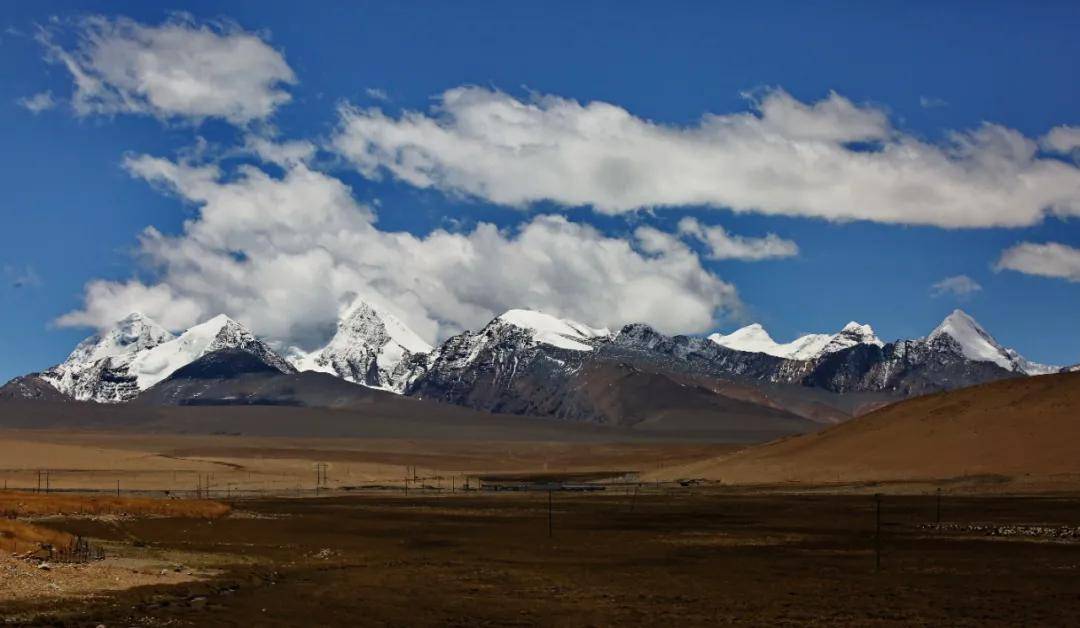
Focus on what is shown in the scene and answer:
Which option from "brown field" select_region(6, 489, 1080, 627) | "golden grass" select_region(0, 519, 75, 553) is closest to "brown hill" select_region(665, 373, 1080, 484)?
"brown field" select_region(6, 489, 1080, 627)

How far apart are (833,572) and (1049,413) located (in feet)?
299

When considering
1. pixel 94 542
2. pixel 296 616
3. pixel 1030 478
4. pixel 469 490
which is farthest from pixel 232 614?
pixel 469 490

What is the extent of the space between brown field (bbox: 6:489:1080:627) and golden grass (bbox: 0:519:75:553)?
5125 millimetres

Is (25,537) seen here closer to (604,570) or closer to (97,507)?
(604,570)

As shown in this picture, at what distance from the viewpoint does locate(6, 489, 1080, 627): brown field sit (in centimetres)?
3428

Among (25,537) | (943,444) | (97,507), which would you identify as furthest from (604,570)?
(943,444)

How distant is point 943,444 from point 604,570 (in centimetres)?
8880

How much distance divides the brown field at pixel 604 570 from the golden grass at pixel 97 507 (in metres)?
3.18

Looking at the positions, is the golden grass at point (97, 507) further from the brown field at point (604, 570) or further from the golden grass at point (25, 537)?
the golden grass at point (25, 537)

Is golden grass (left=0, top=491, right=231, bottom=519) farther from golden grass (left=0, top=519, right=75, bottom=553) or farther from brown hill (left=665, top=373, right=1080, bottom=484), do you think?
brown hill (left=665, top=373, right=1080, bottom=484)

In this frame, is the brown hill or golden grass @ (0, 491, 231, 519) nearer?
golden grass @ (0, 491, 231, 519)

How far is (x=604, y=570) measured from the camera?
154ft

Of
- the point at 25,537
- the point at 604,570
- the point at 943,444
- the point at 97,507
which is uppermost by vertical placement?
the point at 943,444

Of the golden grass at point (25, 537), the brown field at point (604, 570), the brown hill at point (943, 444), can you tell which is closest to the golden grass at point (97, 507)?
the brown field at point (604, 570)
